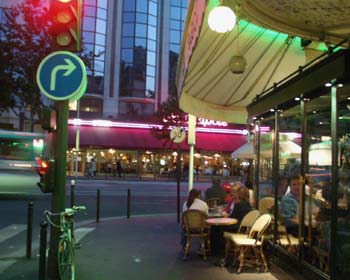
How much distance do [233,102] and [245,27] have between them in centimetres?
481

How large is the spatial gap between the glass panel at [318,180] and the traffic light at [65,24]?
135 inches

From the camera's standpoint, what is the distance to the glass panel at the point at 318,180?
6.07 m

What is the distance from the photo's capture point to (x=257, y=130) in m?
9.76

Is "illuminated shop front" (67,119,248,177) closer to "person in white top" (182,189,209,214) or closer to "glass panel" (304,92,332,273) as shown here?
"person in white top" (182,189,209,214)

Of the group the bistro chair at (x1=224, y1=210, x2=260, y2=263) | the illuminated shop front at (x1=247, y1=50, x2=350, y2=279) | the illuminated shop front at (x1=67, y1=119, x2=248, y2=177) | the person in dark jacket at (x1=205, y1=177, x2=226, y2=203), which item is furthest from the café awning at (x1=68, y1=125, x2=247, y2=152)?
the illuminated shop front at (x1=247, y1=50, x2=350, y2=279)

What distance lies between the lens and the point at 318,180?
6.41 m

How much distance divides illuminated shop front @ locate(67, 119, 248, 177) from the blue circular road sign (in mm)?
36499

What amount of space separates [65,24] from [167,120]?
38.7 m

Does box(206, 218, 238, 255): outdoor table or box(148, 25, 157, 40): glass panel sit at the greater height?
box(148, 25, 157, 40): glass panel

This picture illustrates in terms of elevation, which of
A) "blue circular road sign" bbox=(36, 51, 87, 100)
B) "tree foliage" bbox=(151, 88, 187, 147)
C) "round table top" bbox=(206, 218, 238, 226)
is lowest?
"round table top" bbox=(206, 218, 238, 226)

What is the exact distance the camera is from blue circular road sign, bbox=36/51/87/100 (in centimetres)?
702

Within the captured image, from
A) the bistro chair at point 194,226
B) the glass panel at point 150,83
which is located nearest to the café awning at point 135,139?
the glass panel at point 150,83

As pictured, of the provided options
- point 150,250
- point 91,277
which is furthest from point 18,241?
point 91,277

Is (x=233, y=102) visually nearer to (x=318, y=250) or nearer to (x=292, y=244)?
(x=292, y=244)
